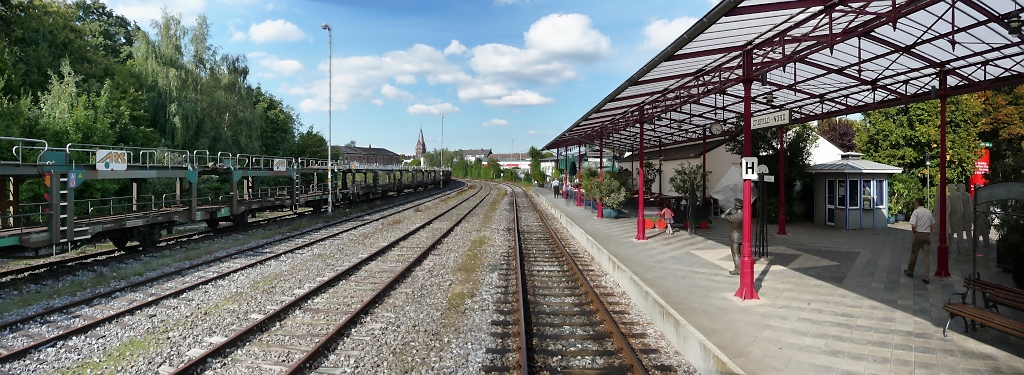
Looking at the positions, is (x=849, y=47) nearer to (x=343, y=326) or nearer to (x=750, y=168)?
(x=750, y=168)

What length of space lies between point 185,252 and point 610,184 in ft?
46.6

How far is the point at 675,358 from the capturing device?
5.61 metres

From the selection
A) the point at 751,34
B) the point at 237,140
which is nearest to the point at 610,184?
the point at 751,34

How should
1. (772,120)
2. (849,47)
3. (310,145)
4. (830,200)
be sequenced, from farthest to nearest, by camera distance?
Result: (310,145) < (830,200) < (849,47) < (772,120)

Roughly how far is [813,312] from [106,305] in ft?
33.0

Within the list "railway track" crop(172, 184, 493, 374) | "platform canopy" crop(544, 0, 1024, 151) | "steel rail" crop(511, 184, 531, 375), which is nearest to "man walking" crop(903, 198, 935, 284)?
"platform canopy" crop(544, 0, 1024, 151)

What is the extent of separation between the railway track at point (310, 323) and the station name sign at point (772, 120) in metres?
6.53

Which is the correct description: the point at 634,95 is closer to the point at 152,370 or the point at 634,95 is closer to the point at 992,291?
the point at 992,291

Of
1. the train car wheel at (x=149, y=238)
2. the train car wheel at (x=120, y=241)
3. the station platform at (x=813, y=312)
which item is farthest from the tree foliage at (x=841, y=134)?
the train car wheel at (x=120, y=241)

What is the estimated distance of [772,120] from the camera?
775cm

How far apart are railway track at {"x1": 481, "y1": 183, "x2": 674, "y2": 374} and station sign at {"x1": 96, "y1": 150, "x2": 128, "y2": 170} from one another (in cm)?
951

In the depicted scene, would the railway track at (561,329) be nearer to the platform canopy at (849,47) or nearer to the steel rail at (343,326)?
the steel rail at (343,326)

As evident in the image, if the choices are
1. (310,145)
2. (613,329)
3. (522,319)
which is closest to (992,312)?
(613,329)

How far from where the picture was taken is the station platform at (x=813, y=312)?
5.02 m
